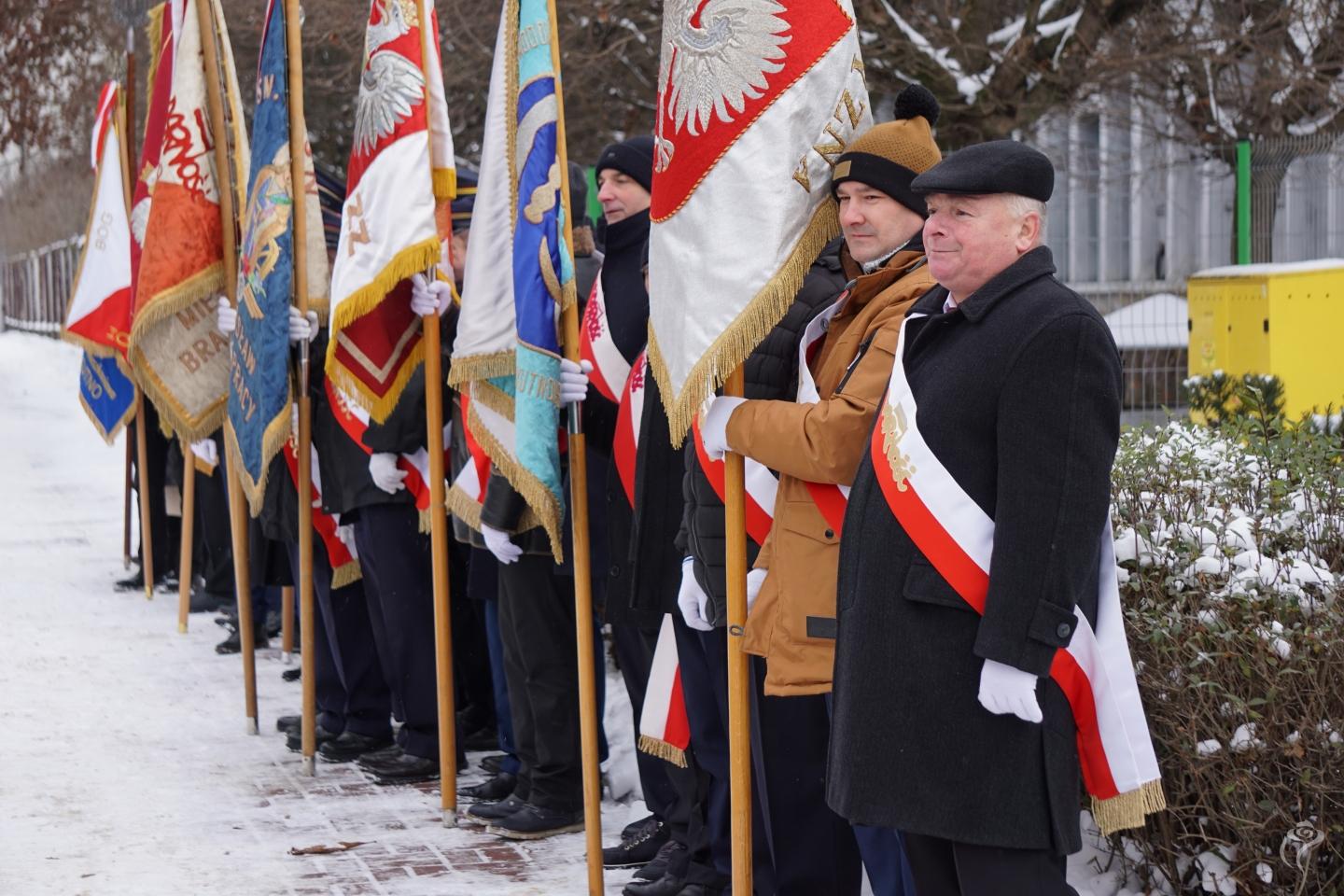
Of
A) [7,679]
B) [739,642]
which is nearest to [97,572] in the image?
[7,679]

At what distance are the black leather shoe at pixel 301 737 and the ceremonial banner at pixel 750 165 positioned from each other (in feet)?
10.9

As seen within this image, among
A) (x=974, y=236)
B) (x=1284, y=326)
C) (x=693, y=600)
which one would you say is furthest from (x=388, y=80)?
(x=1284, y=326)

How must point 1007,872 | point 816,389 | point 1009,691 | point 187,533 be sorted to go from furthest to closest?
point 187,533 < point 816,389 < point 1007,872 < point 1009,691

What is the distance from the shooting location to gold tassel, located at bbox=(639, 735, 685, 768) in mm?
4777

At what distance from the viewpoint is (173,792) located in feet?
20.3

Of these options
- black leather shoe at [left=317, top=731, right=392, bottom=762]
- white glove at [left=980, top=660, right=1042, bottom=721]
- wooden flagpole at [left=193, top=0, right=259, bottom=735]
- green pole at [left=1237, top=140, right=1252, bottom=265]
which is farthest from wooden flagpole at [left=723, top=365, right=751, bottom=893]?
green pole at [left=1237, top=140, right=1252, bottom=265]

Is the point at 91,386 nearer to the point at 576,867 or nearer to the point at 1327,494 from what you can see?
the point at 576,867

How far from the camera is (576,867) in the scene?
5227mm

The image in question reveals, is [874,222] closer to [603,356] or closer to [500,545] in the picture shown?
[603,356]

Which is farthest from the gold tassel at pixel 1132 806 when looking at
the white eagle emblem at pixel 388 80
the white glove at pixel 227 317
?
the white glove at pixel 227 317

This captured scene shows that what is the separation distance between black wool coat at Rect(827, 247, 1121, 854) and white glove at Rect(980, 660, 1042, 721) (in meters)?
0.03

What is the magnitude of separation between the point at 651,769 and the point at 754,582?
4.98 ft

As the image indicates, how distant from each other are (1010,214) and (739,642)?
1.24 metres

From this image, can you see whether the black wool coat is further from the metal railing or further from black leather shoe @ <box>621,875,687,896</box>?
the metal railing
